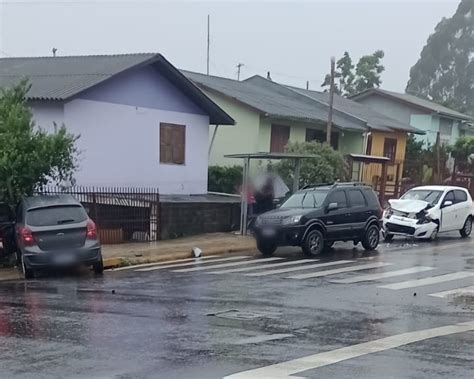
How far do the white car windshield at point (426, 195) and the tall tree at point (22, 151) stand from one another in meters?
11.4

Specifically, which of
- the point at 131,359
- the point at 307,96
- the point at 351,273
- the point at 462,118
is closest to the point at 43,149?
the point at 351,273

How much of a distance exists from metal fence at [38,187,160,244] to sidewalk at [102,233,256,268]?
62 centimetres

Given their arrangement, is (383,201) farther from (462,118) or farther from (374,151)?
(462,118)

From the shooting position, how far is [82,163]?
2336cm

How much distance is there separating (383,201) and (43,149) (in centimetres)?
1757

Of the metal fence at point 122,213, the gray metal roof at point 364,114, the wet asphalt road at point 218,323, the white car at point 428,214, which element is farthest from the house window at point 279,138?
the wet asphalt road at point 218,323

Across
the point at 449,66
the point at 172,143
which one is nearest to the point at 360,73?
the point at 449,66

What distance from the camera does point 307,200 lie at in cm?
1981

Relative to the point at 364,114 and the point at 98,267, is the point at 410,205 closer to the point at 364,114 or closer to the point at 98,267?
the point at 98,267

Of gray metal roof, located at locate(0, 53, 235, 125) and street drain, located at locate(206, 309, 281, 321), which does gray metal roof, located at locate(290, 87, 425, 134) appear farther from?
street drain, located at locate(206, 309, 281, 321)

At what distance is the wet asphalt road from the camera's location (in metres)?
7.27

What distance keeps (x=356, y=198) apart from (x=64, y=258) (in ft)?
28.8

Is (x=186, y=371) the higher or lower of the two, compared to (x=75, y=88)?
lower

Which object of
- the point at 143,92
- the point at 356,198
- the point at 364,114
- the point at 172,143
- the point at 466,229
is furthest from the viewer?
the point at 364,114
